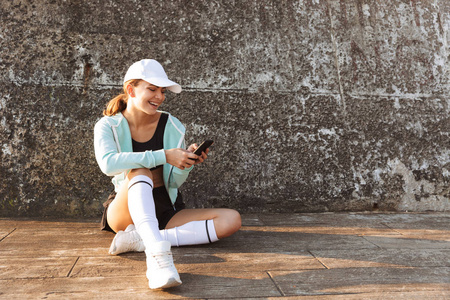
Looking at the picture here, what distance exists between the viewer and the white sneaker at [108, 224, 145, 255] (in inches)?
77.9

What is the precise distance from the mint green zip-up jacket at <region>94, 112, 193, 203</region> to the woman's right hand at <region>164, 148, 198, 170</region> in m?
0.03

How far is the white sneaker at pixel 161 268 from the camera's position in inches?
60.5

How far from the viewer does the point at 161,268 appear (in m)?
1.60

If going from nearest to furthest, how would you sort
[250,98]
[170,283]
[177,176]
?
1. [170,283]
2. [177,176]
3. [250,98]

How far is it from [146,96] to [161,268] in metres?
0.91

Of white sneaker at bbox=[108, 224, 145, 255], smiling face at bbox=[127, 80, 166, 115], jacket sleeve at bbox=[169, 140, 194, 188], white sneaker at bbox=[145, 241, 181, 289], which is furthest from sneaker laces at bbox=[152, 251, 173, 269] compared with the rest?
smiling face at bbox=[127, 80, 166, 115]

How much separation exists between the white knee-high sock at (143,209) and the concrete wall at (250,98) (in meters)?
0.97

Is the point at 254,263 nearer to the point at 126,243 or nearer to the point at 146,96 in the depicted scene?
the point at 126,243

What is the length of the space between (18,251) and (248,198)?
5.07 ft

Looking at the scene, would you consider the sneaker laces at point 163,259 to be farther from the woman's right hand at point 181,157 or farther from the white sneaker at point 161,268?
the woman's right hand at point 181,157

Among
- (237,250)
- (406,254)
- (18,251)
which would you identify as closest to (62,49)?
(18,251)

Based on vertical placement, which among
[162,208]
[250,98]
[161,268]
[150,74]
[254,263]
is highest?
[150,74]

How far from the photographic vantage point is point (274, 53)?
3143 mm

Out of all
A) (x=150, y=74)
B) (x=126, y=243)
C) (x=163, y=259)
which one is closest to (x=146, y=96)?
(x=150, y=74)
